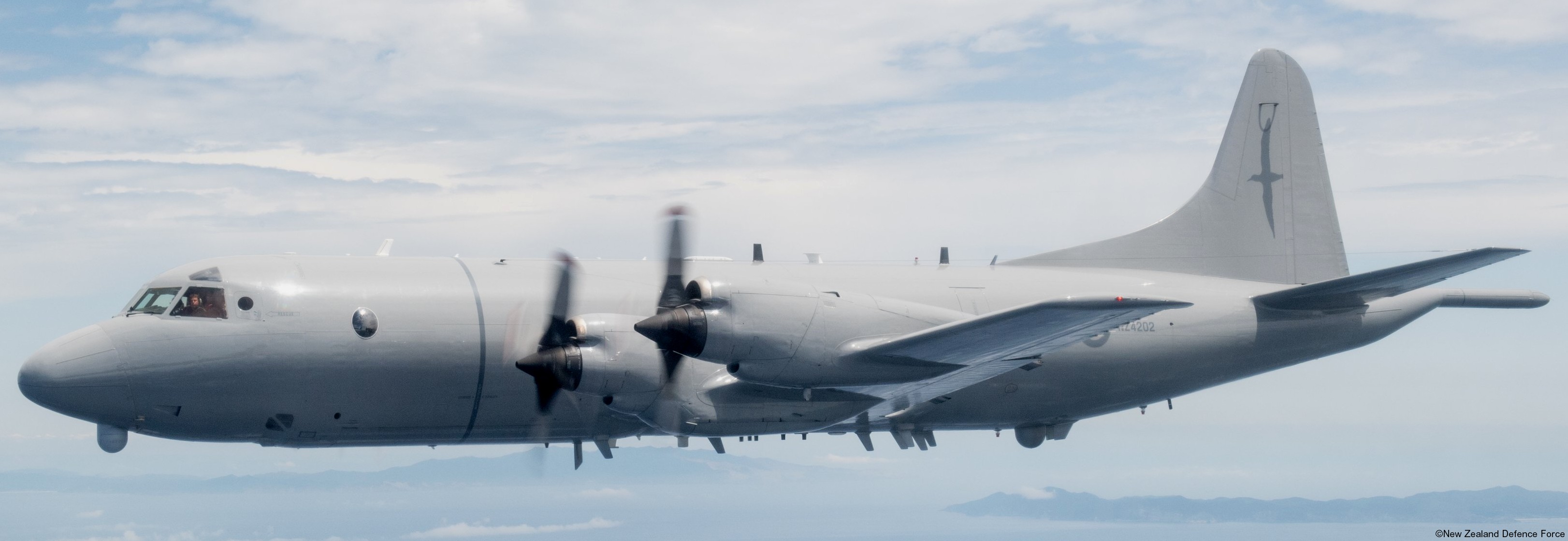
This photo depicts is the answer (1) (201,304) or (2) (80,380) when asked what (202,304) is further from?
(2) (80,380)

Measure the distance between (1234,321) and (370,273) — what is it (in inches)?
455

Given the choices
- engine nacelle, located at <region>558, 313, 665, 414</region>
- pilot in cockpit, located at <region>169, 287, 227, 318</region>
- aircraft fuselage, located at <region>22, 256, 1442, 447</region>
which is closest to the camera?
aircraft fuselage, located at <region>22, 256, 1442, 447</region>

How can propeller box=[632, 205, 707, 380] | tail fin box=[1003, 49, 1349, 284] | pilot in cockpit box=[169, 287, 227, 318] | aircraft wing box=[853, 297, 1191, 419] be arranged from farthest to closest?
tail fin box=[1003, 49, 1349, 284]
pilot in cockpit box=[169, 287, 227, 318]
propeller box=[632, 205, 707, 380]
aircraft wing box=[853, 297, 1191, 419]

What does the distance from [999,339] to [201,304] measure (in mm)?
8549

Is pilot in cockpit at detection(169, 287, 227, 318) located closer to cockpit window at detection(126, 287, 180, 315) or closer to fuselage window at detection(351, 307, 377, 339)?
cockpit window at detection(126, 287, 180, 315)

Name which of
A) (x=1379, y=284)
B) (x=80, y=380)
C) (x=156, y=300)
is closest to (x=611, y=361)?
(x=156, y=300)

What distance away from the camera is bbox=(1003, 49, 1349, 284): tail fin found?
2020 cm

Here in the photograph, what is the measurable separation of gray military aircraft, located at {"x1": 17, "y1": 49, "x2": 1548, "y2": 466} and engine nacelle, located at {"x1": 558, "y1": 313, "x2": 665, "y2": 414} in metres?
0.02

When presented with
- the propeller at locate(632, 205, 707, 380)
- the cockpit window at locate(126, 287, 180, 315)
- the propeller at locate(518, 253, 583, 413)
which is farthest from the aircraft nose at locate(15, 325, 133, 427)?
the propeller at locate(632, 205, 707, 380)

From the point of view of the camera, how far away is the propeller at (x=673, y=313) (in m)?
13.3

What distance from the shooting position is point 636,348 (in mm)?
14508

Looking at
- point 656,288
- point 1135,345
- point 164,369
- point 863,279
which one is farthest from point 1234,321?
point 164,369

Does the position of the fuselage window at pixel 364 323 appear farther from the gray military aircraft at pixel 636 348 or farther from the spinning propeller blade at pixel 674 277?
the spinning propeller blade at pixel 674 277

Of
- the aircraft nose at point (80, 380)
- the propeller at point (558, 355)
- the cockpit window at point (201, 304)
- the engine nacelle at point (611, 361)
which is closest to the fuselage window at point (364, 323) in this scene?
the cockpit window at point (201, 304)
